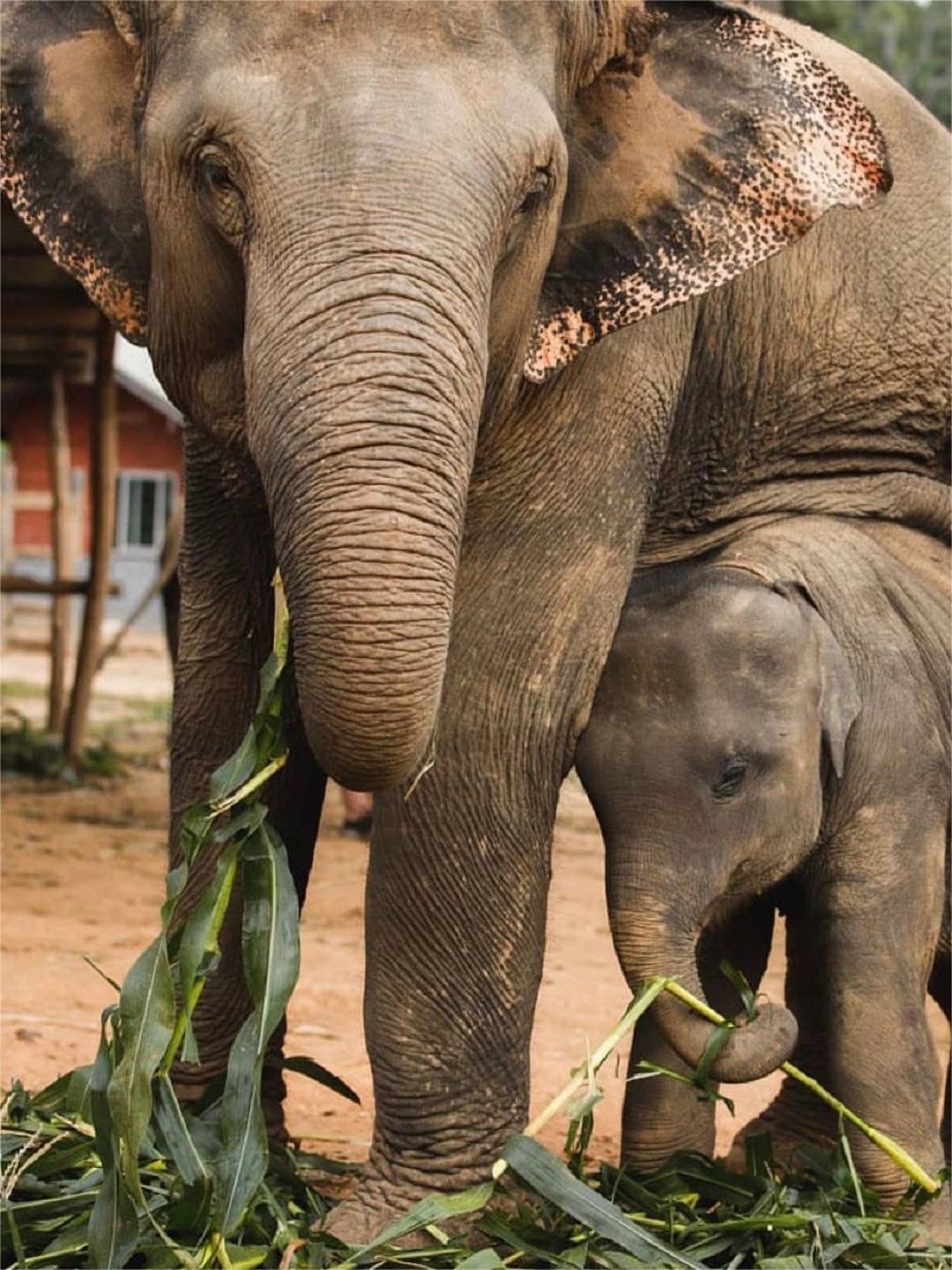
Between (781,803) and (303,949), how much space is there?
10.8 feet

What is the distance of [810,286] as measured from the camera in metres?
4.62

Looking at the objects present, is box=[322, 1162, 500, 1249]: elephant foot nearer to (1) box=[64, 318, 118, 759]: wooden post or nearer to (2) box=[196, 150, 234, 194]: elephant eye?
(2) box=[196, 150, 234, 194]: elephant eye

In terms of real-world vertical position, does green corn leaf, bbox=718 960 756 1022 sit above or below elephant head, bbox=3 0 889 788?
below

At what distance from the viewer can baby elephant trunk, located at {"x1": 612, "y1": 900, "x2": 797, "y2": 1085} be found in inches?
160

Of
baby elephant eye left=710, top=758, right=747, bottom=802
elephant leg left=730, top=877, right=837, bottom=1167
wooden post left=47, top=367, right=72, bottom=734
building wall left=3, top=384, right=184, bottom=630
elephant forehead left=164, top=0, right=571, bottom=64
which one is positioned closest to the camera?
elephant forehead left=164, top=0, right=571, bottom=64

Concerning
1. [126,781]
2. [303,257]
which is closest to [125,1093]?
[303,257]

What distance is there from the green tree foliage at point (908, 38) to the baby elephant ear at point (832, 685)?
20.8m

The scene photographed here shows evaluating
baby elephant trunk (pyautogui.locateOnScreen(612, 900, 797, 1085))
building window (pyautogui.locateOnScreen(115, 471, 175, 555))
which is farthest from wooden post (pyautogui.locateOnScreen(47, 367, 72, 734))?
building window (pyautogui.locateOnScreen(115, 471, 175, 555))

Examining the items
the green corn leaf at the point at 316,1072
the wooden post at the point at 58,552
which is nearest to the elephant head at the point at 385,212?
the green corn leaf at the point at 316,1072

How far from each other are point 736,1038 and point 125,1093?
3.54ft

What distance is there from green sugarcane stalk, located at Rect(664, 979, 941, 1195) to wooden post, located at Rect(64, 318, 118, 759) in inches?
306

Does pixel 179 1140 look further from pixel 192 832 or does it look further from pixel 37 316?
pixel 37 316

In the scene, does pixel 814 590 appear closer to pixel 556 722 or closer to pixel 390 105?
pixel 556 722

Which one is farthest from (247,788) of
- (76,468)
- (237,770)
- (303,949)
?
(76,468)
